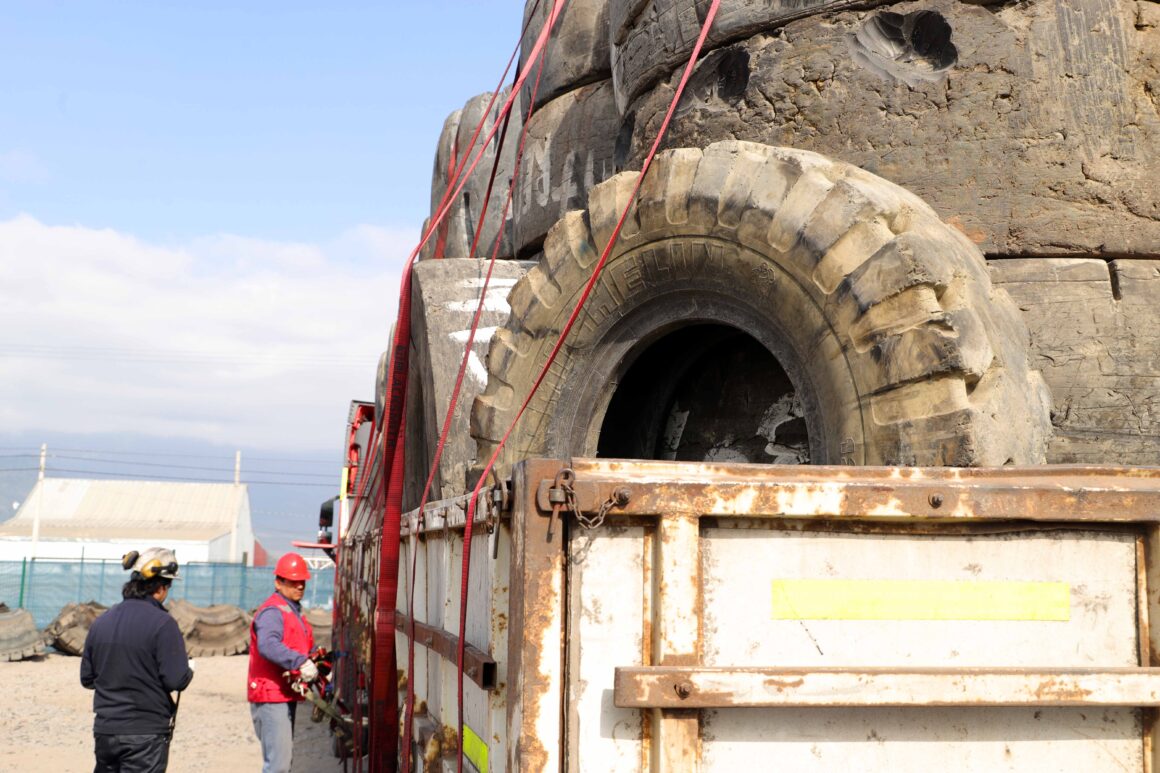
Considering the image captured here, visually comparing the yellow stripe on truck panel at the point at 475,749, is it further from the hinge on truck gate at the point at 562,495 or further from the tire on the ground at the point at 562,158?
the tire on the ground at the point at 562,158

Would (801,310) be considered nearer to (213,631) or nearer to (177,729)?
(177,729)

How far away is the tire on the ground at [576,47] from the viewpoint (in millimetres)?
7332

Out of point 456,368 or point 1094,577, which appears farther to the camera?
point 456,368

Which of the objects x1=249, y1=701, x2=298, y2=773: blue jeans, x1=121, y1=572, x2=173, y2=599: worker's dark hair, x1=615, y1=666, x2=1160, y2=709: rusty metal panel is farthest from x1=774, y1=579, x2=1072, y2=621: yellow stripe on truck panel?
x1=249, y1=701, x2=298, y2=773: blue jeans

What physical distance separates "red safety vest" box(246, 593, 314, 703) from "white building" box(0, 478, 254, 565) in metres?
46.1

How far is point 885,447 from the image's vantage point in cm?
354

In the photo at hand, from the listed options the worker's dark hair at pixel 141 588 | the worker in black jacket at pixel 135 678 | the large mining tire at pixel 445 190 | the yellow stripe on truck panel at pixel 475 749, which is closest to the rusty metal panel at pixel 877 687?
the yellow stripe on truck panel at pixel 475 749

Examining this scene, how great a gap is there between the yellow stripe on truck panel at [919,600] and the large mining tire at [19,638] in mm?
17587

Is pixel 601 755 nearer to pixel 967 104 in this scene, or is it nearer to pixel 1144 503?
pixel 1144 503

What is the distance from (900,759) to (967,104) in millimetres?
2929

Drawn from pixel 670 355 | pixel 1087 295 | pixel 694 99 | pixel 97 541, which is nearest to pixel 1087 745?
pixel 1087 295

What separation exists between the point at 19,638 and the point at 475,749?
16935mm

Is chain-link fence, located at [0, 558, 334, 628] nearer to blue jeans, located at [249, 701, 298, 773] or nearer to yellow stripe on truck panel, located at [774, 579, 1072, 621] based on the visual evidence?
blue jeans, located at [249, 701, 298, 773]

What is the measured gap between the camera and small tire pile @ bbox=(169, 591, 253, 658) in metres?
18.2
